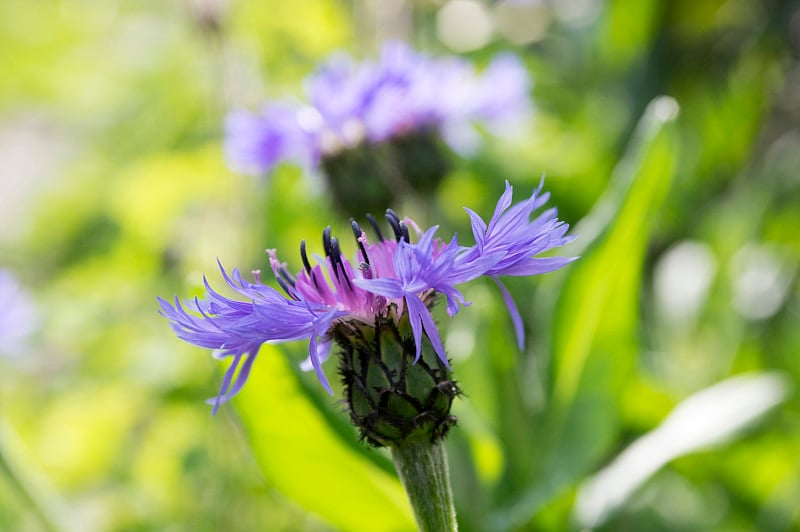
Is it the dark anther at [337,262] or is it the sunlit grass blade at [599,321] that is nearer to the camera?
the dark anther at [337,262]

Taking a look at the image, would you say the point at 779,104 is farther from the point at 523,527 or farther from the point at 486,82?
the point at 523,527

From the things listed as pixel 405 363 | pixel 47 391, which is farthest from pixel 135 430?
pixel 405 363

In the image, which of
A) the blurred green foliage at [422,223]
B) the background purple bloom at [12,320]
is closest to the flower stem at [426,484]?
the blurred green foliage at [422,223]

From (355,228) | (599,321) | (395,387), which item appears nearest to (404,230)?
(355,228)

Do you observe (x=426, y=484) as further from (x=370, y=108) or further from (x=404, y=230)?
(x=370, y=108)

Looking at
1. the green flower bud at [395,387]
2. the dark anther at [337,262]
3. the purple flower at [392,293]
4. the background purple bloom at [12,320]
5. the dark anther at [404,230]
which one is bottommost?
the green flower bud at [395,387]

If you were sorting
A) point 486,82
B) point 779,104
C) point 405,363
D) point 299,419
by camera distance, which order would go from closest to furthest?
1. point 405,363
2. point 299,419
3. point 486,82
4. point 779,104

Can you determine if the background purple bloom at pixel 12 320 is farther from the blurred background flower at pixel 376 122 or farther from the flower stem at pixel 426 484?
the flower stem at pixel 426 484

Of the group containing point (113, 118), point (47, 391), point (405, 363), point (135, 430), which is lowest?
point (405, 363)
